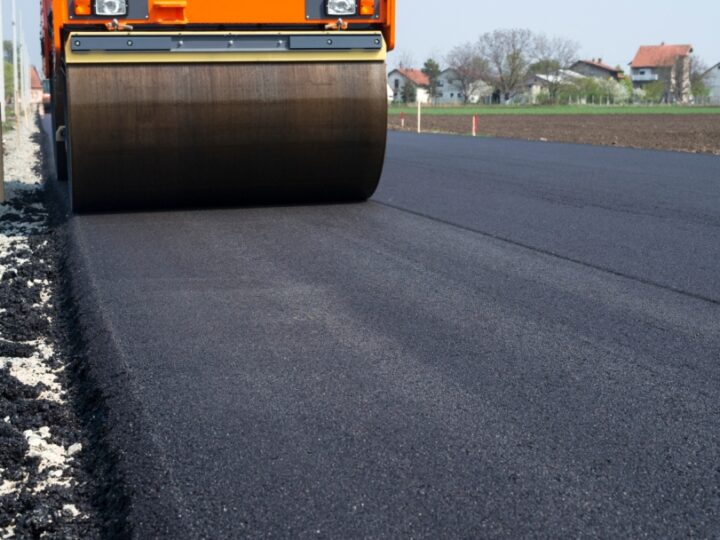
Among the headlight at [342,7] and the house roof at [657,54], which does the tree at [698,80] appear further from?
the headlight at [342,7]

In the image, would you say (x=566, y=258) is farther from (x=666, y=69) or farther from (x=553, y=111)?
(x=666, y=69)

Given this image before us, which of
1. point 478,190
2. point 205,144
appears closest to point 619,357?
point 205,144

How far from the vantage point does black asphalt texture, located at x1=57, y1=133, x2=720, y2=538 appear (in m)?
2.87

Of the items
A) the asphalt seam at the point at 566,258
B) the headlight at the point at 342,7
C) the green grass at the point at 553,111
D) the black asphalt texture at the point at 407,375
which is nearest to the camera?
the black asphalt texture at the point at 407,375

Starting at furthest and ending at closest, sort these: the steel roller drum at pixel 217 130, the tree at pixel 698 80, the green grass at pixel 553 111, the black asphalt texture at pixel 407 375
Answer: the tree at pixel 698 80 < the green grass at pixel 553 111 < the steel roller drum at pixel 217 130 < the black asphalt texture at pixel 407 375

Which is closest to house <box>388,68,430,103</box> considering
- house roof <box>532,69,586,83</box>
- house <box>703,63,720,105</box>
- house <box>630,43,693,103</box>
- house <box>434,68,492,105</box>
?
house <box>434,68,492,105</box>

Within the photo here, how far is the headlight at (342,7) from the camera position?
8.32 metres

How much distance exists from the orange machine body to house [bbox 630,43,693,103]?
4526 inches

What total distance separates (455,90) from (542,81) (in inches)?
→ 696

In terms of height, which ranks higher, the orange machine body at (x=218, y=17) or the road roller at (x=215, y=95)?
the orange machine body at (x=218, y=17)

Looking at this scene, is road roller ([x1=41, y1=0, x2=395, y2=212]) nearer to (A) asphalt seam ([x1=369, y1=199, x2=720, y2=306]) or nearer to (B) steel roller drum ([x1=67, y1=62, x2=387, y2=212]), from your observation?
(B) steel roller drum ([x1=67, y1=62, x2=387, y2=212])

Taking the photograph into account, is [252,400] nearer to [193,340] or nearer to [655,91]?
[193,340]

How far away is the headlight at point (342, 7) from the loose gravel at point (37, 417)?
9.89 feet

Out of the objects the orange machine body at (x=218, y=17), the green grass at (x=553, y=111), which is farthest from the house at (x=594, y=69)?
the orange machine body at (x=218, y=17)
